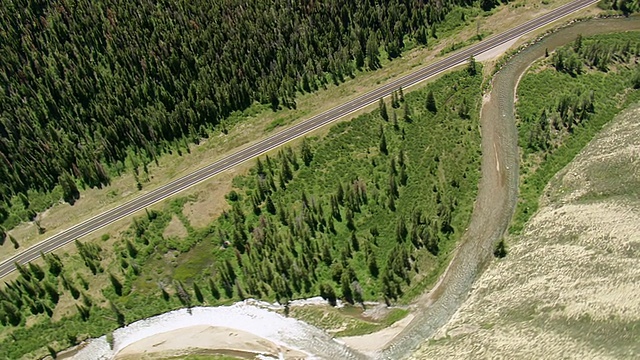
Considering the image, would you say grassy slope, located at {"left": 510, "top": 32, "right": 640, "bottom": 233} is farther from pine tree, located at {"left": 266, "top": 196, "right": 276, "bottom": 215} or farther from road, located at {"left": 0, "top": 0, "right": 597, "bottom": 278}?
pine tree, located at {"left": 266, "top": 196, "right": 276, "bottom": 215}

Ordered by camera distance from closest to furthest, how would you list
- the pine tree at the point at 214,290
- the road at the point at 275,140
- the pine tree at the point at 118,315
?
1. the pine tree at the point at 118,315
2. the pine tree at the point at 214,290
3. the road at the point at 275,140

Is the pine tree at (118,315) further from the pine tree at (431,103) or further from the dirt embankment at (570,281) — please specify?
the pine tree at (431,103)

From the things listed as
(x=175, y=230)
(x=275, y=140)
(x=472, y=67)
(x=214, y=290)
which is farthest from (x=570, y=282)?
(x=175, y=230)

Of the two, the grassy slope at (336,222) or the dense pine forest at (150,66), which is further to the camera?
the dense pine forest at (150,66)

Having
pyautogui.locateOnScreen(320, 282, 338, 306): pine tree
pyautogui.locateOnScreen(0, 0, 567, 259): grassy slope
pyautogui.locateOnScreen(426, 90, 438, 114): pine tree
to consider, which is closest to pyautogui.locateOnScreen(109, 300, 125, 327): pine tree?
pyautogui.locateOnScreen(0, 0, 567, 259): grassy slope

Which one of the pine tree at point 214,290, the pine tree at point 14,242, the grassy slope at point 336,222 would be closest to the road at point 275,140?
the pine tree at point 14,242

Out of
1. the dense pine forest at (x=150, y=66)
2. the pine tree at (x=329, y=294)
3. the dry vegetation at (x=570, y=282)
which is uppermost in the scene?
the dense pine forest at (x=150, y=66)

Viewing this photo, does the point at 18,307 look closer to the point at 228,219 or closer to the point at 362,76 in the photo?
the point at 228,219

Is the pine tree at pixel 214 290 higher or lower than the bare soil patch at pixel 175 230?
lower

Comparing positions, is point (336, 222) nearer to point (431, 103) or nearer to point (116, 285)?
point (431, 103)
